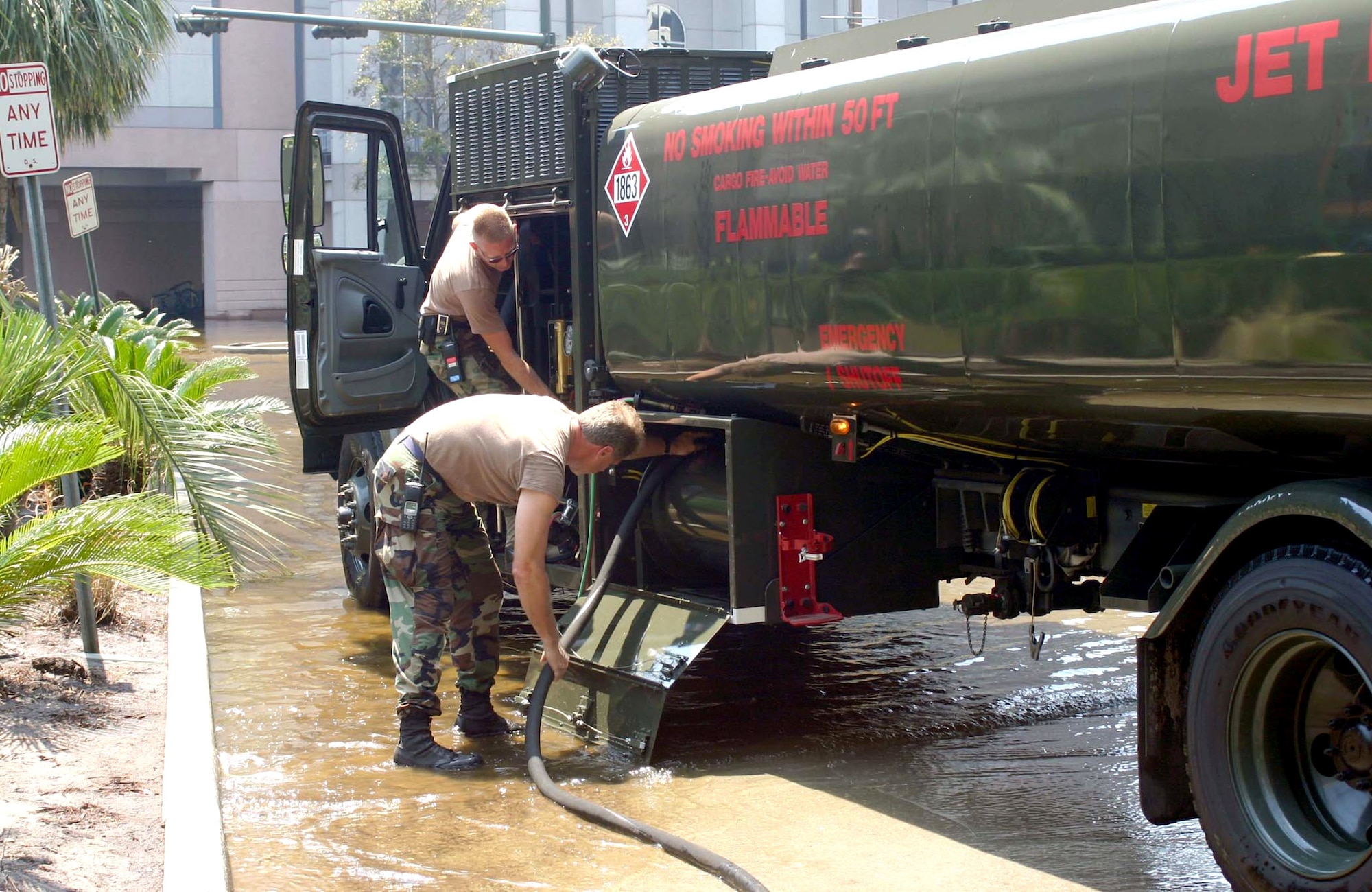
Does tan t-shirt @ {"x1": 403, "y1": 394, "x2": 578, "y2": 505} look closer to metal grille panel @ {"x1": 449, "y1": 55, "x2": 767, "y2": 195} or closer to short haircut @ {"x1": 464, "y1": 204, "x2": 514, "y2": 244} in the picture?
short haircut @ {"x1": 464, "y1": 204, "x2": 514, "y2": 244}

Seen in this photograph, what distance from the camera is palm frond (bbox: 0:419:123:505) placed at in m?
5.26

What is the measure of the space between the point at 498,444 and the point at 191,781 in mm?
1605

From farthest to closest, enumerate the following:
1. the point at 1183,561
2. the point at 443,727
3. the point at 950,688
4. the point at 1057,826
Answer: the point at 950,688, the point at 443,727, the point at 1057,826, the point at 1183,561

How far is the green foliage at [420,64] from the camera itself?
4381 cm

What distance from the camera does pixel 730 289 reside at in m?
5.75

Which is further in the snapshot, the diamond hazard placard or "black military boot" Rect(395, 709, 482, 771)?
the diamond hazard placard

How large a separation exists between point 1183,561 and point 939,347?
0.96 metres

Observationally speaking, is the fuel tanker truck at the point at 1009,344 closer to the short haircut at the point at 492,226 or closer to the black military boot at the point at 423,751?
the short haircut at the point at 492,226

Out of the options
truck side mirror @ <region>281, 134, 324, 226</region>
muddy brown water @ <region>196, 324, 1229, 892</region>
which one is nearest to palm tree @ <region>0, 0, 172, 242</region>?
truck side mirror @ <region>281, 134, 324, 226</region>

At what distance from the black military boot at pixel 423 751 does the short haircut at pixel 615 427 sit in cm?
127

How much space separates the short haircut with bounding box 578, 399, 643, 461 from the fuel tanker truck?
16.0 inches

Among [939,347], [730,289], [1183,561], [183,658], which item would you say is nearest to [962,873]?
[1183,561]

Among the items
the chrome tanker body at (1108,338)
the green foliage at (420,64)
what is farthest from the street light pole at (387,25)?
the green foliage at (420,64)

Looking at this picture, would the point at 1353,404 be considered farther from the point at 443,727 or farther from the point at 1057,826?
the point at 443,727
